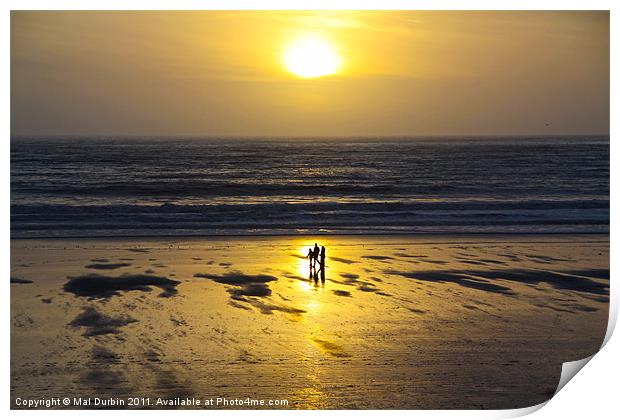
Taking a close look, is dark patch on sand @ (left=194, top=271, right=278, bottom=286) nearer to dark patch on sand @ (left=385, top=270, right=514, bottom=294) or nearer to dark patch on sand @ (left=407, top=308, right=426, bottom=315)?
dark patch on sand @ (left=385, top=270, right=514, bottom=294)

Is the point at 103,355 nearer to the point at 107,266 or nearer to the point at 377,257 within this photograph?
the point at 107,266

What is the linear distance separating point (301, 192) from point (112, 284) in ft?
70.4

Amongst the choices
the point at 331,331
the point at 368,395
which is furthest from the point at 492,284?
the point at 368,395

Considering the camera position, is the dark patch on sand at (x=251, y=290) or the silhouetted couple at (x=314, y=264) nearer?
the dark patch on sand at (x=251, y=290)

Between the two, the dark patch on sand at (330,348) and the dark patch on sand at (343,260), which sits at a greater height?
the dark patch on sand at (343,260)

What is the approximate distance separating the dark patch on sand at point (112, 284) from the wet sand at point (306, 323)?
4cm

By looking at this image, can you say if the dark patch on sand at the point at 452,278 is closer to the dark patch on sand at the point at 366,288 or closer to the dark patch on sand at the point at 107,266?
the dark patch on sand at the point at 366,288

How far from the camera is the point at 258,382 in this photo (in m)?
9.23

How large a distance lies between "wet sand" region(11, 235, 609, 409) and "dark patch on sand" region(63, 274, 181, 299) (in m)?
0.04

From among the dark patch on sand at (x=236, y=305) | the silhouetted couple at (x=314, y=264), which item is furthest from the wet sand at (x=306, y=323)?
the silhouetted couple at (x=314, y=264)

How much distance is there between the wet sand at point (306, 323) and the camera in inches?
362

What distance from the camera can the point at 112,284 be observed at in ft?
46.8
